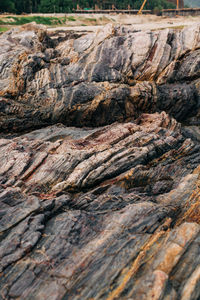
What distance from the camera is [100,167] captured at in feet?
71.4

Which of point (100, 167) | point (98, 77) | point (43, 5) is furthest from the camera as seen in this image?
point (43, 5)

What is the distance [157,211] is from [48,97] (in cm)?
1900

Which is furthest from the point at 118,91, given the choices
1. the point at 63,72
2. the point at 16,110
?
the point at 16,110

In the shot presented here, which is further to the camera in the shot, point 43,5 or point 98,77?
point 43,5

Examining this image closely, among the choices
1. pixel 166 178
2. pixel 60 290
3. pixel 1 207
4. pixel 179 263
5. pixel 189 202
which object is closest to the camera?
pixel 60 290

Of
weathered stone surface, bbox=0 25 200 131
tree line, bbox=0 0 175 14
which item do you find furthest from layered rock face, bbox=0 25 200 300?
tree line, bbox=0 0 175 14

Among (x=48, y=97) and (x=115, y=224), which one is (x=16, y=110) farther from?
(x=115, y=224)

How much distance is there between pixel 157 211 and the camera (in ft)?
58.6

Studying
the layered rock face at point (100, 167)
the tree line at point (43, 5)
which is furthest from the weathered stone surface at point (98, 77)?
the tree line at point (43, 5)

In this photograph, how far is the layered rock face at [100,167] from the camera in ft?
44.8

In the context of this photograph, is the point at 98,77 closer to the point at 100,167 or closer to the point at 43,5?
the point at 100,167

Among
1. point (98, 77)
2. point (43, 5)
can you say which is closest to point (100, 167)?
point (98, 77)

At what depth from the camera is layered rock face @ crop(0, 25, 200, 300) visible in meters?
13.6

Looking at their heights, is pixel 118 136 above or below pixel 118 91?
below
